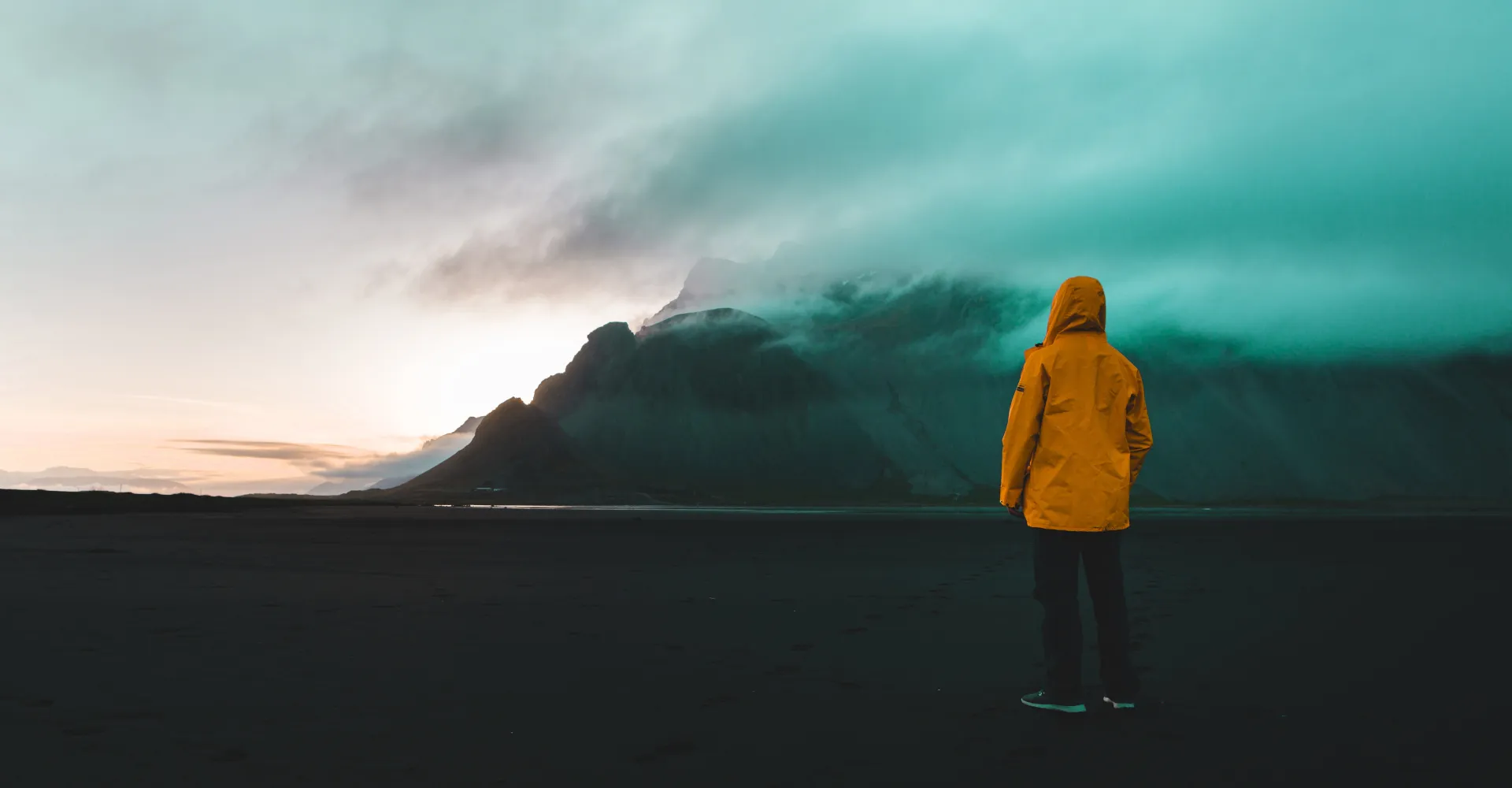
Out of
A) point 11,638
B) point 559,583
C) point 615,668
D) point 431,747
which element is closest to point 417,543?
point 559,583

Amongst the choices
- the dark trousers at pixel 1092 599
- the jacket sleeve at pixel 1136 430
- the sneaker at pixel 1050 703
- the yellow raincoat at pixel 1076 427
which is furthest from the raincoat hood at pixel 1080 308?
the sneaker at pixel 1050 703

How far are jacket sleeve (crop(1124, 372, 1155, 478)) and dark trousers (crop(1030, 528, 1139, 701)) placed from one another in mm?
635

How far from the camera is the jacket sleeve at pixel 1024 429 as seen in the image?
7.23 metres

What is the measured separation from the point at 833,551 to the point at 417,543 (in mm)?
12427

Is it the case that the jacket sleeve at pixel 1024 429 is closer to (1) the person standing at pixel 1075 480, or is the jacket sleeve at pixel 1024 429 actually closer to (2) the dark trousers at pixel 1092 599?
(1) the person standing at pixel 1075 480

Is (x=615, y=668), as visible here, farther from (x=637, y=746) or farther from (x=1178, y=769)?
(x=1178, y=769)

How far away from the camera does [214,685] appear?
290 inches

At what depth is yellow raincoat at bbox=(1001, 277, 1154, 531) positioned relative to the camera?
278 inches

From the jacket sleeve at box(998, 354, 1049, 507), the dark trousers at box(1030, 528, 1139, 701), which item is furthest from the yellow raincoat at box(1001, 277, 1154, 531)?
the dark trousers at box(1030, 528, 1139, 701)

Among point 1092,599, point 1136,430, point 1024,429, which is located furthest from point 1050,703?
point 1136,430

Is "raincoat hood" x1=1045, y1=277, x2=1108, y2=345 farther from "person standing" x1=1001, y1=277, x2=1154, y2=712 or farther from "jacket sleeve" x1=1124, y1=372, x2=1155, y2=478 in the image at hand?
"jacket sleeve" x1=1124, y1=372, x2=1155, y2=478

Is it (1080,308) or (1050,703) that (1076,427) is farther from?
(1050,703)

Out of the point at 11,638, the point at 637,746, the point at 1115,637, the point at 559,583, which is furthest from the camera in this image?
the point at 559,583

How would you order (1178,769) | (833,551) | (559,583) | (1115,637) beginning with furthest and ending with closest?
(833,551), (559,583), (1115,637), (1178,769)
